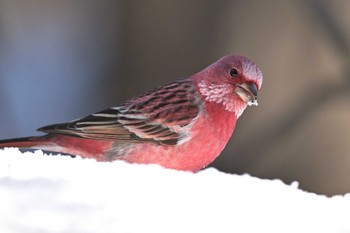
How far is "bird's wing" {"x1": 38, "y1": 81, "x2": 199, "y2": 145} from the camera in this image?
2104 millimetres

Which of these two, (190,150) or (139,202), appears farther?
(190,150)

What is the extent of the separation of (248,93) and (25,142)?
24.0 inches

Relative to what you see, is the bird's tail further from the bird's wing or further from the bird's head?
the bird's head

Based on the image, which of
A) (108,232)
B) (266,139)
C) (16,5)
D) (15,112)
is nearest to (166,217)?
(108,232)

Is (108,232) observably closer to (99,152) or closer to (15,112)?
(99,152)

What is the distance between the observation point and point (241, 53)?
4.57 metres

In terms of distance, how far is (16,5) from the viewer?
5875 mm

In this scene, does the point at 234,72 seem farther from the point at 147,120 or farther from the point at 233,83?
the point at 147,120

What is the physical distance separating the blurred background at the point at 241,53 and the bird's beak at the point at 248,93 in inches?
65.2

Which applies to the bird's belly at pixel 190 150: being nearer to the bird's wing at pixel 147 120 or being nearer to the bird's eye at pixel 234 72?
the bird's wing at pixel 147 120

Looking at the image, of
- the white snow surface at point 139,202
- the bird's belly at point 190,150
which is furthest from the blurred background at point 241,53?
the white snow surface at point 139,202

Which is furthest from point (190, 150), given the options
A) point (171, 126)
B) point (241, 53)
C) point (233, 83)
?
point (241, 53)

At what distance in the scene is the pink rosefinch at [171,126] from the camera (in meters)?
2.04

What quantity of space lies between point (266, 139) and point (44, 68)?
6.12 feet
